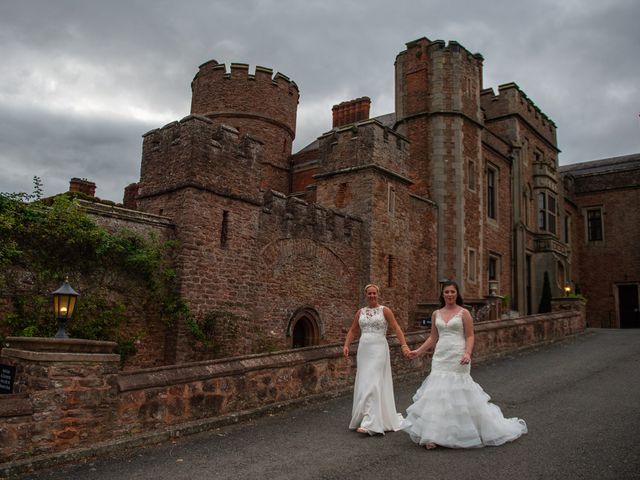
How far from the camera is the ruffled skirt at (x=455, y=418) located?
570 centimetres

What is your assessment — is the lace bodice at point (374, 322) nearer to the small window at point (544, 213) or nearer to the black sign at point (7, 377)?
the black sign at point (7, 377)

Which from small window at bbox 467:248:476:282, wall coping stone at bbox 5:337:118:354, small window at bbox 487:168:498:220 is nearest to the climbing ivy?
wall coping stone at bbox 5:337:118:354

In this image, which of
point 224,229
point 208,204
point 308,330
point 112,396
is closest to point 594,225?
point 308,330

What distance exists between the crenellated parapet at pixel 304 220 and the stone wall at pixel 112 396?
6.33 m

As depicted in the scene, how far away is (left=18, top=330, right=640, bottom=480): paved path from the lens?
16.6ft

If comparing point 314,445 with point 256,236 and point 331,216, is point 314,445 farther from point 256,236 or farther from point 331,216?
point 331,216

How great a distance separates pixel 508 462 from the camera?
5.24m

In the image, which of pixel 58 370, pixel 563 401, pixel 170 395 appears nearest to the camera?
pixel 58 370

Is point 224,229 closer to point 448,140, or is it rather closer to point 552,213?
point 448,140

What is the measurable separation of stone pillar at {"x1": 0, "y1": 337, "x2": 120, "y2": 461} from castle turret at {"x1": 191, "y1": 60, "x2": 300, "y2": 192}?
58.3 feet

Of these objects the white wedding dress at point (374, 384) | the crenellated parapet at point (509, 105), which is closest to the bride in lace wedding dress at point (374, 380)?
the white wedding dress at point (374, 384)

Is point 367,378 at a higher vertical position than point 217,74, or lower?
lower

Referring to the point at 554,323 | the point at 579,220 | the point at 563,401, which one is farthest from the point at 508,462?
the point at 579,220

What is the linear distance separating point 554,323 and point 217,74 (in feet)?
51.8
